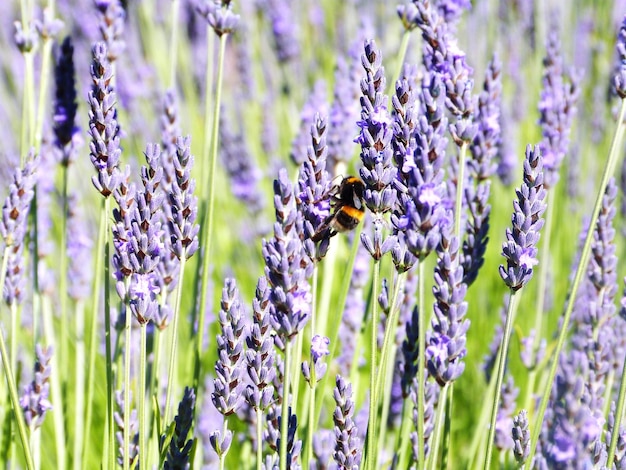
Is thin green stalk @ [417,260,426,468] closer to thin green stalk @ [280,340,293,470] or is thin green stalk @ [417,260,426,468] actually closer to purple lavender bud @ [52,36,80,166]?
thin green stalk @ [280,340,293,470]

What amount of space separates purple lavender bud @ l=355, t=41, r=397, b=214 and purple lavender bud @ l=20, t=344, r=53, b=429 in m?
0.81

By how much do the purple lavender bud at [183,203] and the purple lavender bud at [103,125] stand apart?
121 millimetres

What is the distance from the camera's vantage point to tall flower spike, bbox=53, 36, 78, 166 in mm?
1716

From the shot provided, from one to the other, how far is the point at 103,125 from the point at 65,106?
0.53m

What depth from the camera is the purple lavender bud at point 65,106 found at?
172 centimetres

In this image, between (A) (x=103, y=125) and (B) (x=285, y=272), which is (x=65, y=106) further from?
(B) (x=285, y=272)

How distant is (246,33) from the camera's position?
12.3ft

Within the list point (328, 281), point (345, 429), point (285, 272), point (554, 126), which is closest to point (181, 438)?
point (345, 429)

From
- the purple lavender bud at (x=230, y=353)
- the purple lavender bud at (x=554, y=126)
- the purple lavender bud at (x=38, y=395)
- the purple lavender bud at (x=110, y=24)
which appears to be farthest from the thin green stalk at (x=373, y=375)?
the purple lavender bud at (x=110, y=24)

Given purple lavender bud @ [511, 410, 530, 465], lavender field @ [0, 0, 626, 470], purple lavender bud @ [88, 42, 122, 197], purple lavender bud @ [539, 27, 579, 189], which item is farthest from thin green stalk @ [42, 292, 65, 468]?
purple lavender bud @ [539, 27, 579, 189]

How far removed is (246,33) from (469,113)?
2.60 meters

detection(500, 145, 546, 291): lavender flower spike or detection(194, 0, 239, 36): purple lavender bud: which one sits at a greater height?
detection(194, 0, 239, 36): purple lavender bud

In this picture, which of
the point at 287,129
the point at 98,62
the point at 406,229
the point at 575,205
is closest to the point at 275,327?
the point at 406,229

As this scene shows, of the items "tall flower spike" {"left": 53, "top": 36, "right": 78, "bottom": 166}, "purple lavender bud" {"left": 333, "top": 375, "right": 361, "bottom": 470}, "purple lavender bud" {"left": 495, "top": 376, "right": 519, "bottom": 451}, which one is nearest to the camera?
"purple lavender bud" {"left": 333, "top": 375, "right": 361, "bottom": 470}
